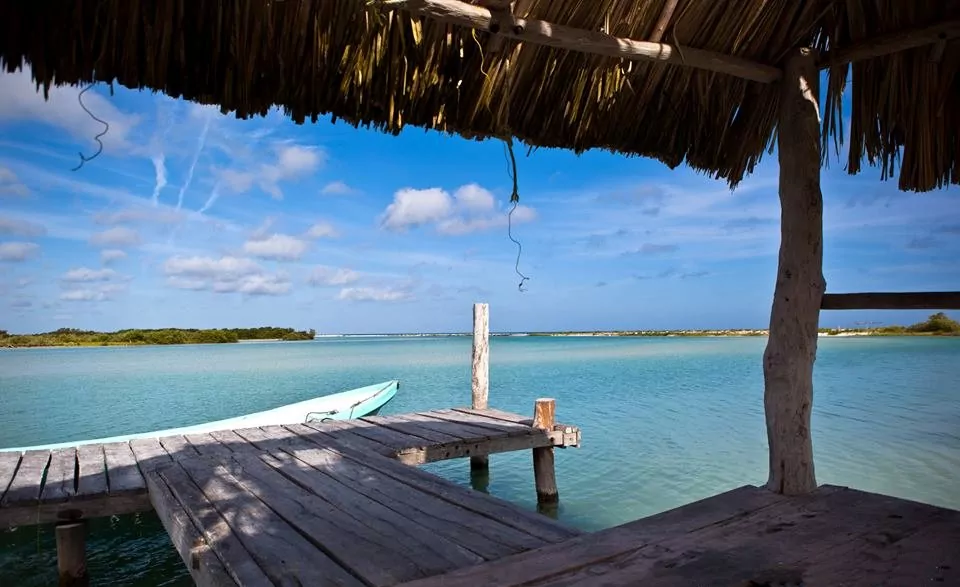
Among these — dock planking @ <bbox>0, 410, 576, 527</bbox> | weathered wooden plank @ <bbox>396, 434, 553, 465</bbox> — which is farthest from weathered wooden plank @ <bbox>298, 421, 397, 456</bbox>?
weathered wooden plank @ <bbox>396, 434, 553, 465</bbox>

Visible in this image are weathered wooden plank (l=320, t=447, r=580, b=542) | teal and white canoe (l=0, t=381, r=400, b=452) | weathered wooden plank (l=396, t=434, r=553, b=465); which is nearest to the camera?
weathered wooden plank (l=320, t=447, r=580, b=542)

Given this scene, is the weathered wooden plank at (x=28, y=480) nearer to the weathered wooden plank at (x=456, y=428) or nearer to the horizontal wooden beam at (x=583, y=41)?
the weathered wooden plank at (x=456, y=428)

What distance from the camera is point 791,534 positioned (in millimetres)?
2186

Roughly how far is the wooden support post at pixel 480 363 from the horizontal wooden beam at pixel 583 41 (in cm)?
489

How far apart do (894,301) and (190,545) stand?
358cm

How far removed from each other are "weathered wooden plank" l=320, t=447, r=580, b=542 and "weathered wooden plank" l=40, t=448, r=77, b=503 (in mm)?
1891

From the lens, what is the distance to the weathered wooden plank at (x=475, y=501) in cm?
242

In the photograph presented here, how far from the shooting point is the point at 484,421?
6.07 metres

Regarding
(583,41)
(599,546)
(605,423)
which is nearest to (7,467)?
(599,546)

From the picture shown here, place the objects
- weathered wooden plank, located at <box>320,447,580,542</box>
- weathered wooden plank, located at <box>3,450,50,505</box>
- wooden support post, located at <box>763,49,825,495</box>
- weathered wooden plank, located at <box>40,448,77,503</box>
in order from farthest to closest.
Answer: weathered wooden plank, located at <box>40,448,77,503</box> → weathered wooden plank, located at <box>3,450,50,505</box> → wooden support post, located at <box>763,49,825,495</box> → weathered wooden plank, located at <box>320,447,580,542</box>

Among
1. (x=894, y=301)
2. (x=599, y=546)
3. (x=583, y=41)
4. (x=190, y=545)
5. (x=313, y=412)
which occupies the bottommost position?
(x=313, y=412)

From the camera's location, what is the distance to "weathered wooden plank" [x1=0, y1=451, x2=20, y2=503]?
12.4 feet

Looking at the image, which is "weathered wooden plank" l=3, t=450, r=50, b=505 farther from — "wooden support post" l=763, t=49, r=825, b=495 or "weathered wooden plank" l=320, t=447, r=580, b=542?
"wooden support post" l=763, t=49, r=825, b=495

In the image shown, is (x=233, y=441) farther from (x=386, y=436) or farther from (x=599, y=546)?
(x=599, y=546)
